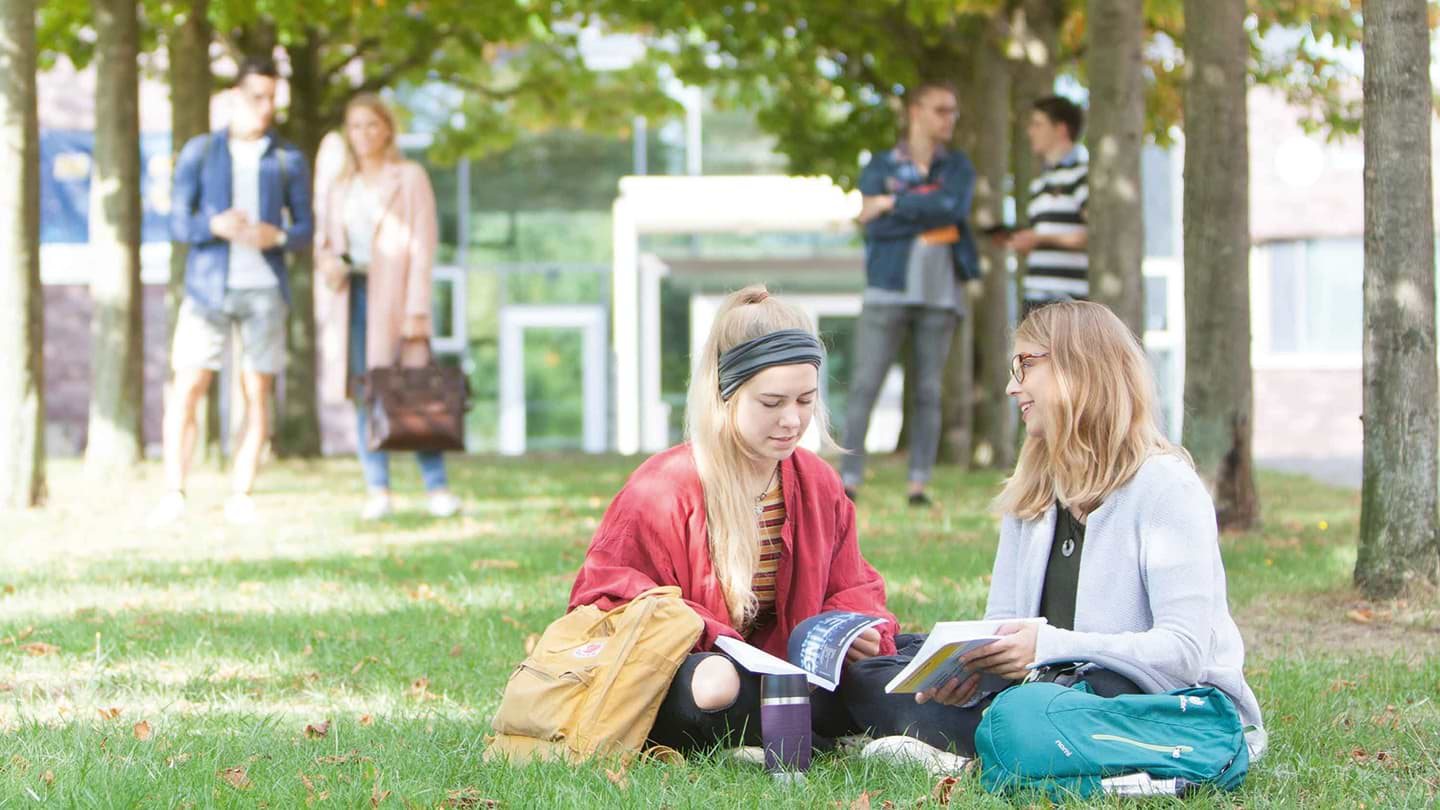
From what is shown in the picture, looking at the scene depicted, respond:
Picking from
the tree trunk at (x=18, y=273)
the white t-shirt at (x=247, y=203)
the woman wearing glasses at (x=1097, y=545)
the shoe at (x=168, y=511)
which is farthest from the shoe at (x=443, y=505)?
the woman wearing glasses at (x=1097, y=545)

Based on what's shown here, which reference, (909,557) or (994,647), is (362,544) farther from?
(994,647)

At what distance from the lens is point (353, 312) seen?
9.19 metres

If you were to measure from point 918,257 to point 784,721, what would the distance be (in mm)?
6030

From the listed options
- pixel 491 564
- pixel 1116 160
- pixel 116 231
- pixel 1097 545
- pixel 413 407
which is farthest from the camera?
pixel 116 231

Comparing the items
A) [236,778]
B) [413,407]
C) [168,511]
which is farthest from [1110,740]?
[168,511]

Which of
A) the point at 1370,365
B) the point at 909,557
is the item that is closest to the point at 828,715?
the point at 1370,365

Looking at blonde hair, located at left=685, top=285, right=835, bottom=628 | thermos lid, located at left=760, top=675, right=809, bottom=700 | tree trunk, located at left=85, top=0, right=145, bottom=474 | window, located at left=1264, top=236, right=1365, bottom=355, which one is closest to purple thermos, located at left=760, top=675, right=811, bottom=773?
thermos lid, located at left=760, top=675, right=809, bottom=700

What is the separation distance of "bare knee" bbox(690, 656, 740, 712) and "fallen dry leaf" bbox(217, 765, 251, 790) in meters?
0.95

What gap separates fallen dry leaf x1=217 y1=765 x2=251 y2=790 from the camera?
11.4ft

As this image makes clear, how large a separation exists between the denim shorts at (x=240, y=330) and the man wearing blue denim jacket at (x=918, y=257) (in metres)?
3.14

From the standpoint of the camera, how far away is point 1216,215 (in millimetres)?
8055

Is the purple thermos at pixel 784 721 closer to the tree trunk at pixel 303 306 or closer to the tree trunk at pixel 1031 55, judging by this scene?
the tree trunk at pixel 1031 55

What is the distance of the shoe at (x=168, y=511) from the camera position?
9156 mm

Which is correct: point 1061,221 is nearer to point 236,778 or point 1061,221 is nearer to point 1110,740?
point 1110,740
